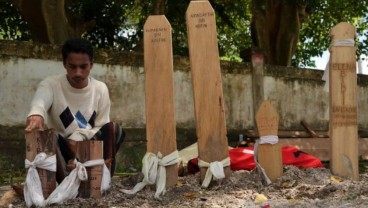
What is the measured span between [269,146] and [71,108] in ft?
5.37

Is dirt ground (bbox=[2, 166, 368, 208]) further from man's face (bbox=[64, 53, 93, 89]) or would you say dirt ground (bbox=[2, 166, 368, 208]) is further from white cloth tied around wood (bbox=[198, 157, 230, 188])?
man's face (bbox=[64, 53, 93, 89])

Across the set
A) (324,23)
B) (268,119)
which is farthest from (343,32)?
(324,23)

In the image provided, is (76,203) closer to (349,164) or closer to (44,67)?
(349,164)

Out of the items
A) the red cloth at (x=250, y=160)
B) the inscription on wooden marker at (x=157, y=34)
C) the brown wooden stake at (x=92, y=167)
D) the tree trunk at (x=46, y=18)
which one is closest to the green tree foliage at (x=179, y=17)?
the tree trunk at (x=46, y=18)

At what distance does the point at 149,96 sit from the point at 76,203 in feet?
3.57

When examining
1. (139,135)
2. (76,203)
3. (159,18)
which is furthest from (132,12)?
(76,203)

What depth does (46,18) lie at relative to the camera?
29.5ft

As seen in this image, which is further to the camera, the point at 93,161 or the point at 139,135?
the point at 139,135

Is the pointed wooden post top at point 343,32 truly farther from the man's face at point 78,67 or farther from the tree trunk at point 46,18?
the tree trunk at point 46,18

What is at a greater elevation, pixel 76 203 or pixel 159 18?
pixel 159 18

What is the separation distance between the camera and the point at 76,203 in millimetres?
3736

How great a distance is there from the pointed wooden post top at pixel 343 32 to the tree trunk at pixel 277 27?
25.7ft

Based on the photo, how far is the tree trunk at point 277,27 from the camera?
1241cm

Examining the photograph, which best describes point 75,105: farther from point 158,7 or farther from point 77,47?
point 158,7
